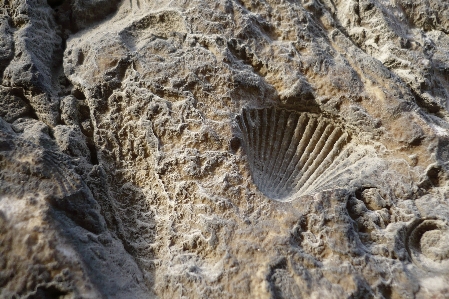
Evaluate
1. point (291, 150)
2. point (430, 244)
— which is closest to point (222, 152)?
point (291, 150)

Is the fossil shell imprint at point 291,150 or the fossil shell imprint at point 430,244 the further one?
the fossil shell imprint at point 291,150

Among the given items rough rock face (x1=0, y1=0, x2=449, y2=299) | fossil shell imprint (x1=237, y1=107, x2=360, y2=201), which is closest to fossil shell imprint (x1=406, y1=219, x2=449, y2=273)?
rough rock face (x1=0, y1=0, x2=449, y2=299)

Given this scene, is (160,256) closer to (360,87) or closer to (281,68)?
(281,68)

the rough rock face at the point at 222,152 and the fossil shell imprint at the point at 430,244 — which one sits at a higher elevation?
the rough rock face at the point at 222,152

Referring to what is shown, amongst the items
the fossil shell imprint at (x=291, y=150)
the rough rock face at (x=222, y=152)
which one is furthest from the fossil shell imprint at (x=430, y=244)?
the fossil shell imprint at (x=291, y=150)

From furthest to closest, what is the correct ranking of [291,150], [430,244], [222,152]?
1. [291,150]
2. [222,152]
3. [430,244]

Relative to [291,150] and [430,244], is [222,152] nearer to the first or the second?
[291,150]

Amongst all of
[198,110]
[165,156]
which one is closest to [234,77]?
[198,110]

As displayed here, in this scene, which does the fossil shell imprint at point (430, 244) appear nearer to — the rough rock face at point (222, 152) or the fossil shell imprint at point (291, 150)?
the rough rock face at point (222, 152)

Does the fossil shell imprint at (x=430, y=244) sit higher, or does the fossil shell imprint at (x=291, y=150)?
the fossil shell imprint at (x=291, y=150)
